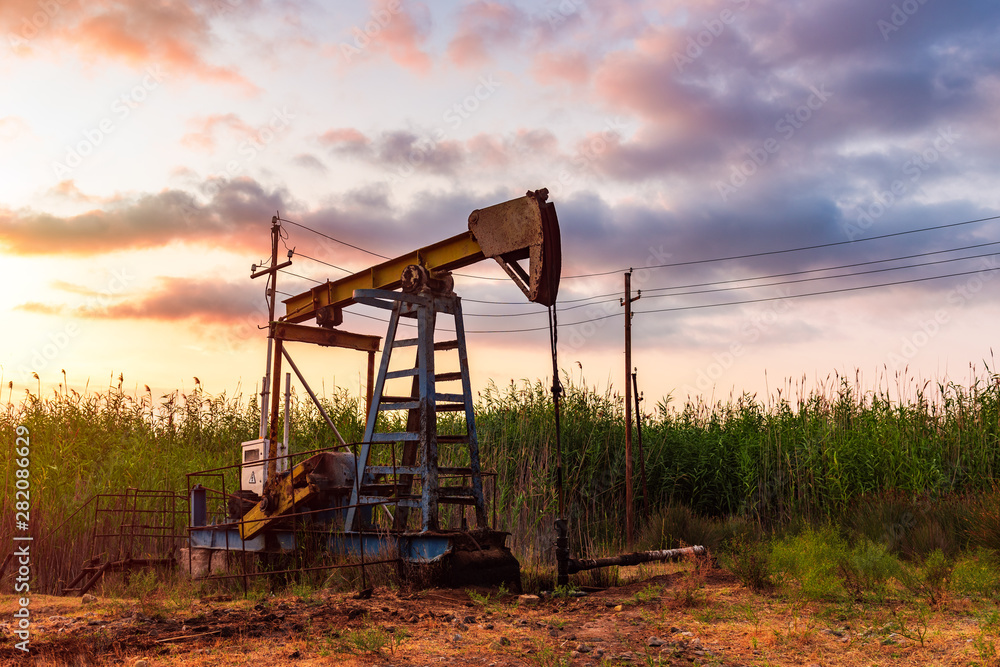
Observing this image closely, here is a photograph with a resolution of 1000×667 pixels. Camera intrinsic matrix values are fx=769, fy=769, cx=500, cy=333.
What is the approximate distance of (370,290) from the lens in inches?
406

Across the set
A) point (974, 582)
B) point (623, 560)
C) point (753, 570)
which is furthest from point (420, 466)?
point (974, 582)

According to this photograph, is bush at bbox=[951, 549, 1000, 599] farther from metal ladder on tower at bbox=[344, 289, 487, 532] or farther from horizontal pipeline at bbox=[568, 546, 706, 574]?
metal ladder on tower at bbox=[344, 289, 487, 532]

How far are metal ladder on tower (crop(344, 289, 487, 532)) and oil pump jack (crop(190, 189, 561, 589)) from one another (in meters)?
0.01

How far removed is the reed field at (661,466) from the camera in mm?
11195

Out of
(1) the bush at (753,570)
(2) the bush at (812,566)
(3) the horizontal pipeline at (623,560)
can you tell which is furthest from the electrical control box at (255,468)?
(2) the bush at (812,566)

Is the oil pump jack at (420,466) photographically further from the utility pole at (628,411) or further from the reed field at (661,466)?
the utility pole at (628,411)

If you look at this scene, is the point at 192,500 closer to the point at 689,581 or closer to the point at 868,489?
the point at 689,581

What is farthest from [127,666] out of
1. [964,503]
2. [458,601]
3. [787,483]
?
[787,483]

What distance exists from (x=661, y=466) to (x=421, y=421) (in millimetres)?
8821

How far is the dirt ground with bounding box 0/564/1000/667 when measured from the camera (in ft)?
18.6

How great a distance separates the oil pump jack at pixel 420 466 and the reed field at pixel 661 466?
5.26 ft

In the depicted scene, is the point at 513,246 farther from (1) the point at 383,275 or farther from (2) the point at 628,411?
(2) the point at 628,411

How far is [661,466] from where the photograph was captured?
55.8ft

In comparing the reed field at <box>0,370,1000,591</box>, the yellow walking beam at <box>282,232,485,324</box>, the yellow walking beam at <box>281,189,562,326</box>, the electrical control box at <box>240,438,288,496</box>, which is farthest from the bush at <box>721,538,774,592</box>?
the electrical control box at <box>240,438,288,496</box>
